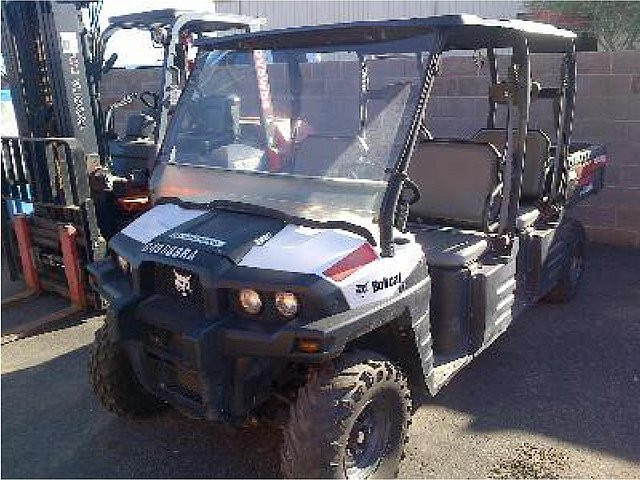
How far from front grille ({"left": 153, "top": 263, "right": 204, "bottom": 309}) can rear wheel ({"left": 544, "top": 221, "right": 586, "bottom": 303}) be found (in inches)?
131

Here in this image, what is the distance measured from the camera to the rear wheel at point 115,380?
134 inches

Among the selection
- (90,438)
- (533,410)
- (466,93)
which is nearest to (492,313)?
(533,410)

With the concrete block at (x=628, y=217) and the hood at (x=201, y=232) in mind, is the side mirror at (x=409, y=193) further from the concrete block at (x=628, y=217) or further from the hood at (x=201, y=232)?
the concrete block at (x=628, y=217)

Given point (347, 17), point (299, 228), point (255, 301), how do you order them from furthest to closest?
point (347, 17)
point (299, 228)
point (255, 301)

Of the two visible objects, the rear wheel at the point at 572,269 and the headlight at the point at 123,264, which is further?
the rear wheel at the point at 572,269

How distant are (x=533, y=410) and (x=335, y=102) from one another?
2.10m

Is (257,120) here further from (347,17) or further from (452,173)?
(347,17)

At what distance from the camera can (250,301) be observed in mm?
2693

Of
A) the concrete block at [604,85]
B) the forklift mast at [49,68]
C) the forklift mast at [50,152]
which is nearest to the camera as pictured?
the forklift mast at [50,152]

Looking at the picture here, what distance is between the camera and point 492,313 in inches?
144

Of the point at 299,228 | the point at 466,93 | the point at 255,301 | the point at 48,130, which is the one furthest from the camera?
the point at 466,93

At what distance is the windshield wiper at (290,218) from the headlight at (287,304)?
41cm

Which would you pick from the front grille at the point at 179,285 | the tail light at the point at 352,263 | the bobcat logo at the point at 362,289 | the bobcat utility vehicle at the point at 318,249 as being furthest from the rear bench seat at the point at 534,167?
the front grille at the point at 179,285

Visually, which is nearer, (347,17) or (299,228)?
(299,228)
